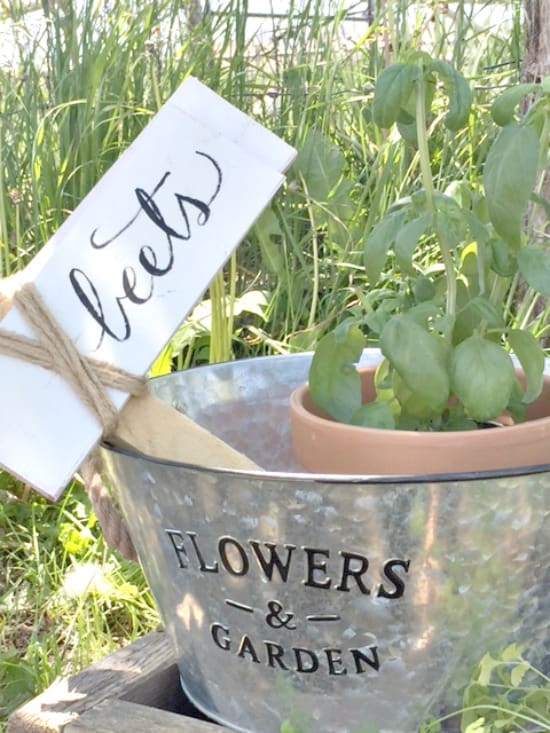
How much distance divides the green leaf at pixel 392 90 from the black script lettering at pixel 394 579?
0.35 m

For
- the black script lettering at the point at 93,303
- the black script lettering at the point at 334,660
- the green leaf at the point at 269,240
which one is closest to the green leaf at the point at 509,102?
the black script lettering at the point at 93,303

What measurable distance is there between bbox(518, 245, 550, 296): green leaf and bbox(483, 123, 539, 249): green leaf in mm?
33

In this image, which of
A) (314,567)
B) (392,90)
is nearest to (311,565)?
(314,567)

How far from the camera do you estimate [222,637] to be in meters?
0.82

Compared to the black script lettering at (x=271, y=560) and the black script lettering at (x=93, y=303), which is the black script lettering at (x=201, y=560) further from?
the black script lettering at (x=93, y=303)

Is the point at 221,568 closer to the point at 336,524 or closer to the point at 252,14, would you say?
the point at 336,524

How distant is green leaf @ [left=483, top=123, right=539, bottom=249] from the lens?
75 centimetres

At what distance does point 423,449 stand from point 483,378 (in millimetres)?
73

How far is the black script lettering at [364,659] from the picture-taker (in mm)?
761

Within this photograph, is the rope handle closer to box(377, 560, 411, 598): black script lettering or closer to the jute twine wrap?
the jute twine wrap

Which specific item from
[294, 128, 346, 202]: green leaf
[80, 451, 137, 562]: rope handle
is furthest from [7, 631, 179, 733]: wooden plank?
[294, 128, 346, 202]: green leaf

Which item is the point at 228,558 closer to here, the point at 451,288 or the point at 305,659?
the point at 305,659

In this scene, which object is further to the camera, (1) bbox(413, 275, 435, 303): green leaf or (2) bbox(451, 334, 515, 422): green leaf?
(1) bbox(413, 275, 435, 303): green leaf

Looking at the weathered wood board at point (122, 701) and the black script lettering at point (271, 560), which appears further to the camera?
the weathered wood board at point (122, 701)
